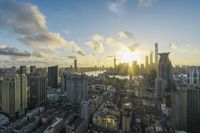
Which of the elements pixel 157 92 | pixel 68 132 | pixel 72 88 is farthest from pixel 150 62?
pixel 68 132

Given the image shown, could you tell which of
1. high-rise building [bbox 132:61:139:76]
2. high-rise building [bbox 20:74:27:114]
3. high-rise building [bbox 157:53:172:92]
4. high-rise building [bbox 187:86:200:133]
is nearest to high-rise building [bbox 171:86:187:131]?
high-rise building [bbox 187:86:200:133]

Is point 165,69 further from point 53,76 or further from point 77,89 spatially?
point 53,76

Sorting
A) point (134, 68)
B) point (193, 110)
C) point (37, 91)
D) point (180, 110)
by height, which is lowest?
point (180, 110)

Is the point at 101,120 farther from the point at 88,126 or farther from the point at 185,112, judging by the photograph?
the point at 185,112

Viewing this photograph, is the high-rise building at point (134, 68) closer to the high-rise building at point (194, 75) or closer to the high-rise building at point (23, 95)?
the high-rise building at point (194, 75)

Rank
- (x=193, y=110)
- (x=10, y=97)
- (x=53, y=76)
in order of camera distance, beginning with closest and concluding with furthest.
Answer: (x=193, y=110) → (x=10, y=97) → (x=53, y=76)

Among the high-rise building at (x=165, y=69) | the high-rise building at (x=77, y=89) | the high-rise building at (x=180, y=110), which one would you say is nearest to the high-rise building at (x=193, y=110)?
the high-rise building at (x=180, y=110)

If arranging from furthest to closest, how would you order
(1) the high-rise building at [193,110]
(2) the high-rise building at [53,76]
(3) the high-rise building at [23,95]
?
(2) the high-rise building at [53,76]
(3) the high-rise building at [23,95]
(1) the high-rise building at [193,110]

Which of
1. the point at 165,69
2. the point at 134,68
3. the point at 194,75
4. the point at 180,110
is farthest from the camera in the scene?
the point at 134,68

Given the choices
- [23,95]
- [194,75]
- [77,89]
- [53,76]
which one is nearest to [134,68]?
[53,76]

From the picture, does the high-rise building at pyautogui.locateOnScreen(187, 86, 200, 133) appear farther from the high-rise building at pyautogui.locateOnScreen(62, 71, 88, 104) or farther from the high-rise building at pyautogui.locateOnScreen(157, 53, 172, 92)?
the high-rise building at pyautogui.locateOnScreen(157, 53, 172, 92)

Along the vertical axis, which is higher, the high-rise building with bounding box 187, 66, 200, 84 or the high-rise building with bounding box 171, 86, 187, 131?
the high-rise building with bounding box 187, 66, 200, 84

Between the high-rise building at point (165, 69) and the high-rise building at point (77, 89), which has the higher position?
the high-rise building at point (165, 69)
